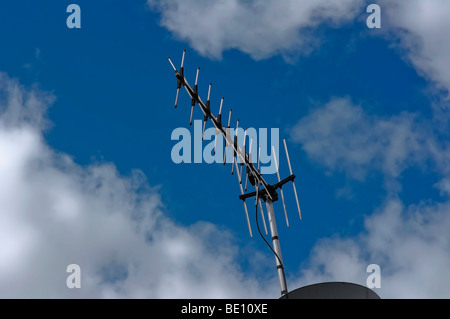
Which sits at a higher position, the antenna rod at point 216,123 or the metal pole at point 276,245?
the antenna rod at point 216,123

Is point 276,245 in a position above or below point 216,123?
below

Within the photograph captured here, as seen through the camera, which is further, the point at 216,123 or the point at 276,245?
the point at 216,123

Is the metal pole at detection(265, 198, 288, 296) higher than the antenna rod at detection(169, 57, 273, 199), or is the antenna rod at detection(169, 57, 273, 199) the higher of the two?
the antenna rod at detection(169, 57, 273, 199)

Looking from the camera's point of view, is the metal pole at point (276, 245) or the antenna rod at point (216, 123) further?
the antenna rod at point (216, 123)

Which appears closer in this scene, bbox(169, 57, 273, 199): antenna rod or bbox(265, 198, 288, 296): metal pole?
bbox(265, 198, 288, 296): metal pole
